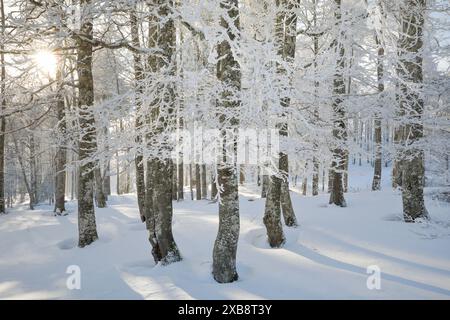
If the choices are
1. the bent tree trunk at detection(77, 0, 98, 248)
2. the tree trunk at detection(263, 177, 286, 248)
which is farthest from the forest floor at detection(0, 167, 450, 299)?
the bent tree trunk at detection(77, 0, 98, 248)

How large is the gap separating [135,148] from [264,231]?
4795mm

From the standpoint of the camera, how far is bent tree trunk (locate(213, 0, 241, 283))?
17.5ft

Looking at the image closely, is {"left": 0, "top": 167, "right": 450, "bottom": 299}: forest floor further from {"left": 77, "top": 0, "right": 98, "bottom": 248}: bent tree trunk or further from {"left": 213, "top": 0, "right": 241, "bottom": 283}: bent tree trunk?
{"left": 77, "top": 0, "right": 98, "bottom": 248}: bent tree trunk

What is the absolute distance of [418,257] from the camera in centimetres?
687

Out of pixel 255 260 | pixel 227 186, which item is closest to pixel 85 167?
pixel 227 186

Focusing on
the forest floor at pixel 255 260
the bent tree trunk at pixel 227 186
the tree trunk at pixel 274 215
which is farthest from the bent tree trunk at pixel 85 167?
the tree trunk at pixel 274 215

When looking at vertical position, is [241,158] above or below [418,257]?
above

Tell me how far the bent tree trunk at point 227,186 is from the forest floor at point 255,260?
32cm

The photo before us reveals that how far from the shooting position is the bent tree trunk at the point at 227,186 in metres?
5.33

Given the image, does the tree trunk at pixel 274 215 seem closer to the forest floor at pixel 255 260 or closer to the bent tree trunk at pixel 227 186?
the forest floor at pixel 255 260

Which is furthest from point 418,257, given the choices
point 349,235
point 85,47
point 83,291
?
point 85,47

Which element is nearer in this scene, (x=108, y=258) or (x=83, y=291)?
(x=83, y=291)

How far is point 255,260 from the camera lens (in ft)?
22.6

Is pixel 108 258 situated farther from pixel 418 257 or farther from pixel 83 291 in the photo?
pixel 418 257
